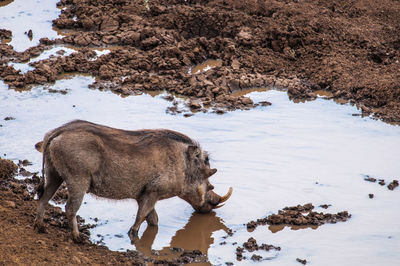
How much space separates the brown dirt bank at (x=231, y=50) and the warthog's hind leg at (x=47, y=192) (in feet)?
17.6

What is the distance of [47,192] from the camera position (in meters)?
7.44

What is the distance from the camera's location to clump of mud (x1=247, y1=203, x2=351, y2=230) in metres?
8.45

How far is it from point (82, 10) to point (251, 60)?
4.87m

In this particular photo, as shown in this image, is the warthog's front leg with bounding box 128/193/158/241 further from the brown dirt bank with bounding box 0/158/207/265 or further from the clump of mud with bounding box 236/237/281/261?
the clump of mud with bounding box 236/237/281/261

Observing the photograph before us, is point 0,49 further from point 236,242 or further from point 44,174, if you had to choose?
point 236,242

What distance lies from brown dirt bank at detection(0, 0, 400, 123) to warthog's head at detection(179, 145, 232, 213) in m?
3.95

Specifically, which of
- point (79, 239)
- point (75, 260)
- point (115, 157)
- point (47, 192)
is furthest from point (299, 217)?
point (47, 192)

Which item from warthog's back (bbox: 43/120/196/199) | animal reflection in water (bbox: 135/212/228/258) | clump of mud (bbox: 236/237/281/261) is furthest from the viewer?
animal reflection in water (bbox: 135/212/228/258)

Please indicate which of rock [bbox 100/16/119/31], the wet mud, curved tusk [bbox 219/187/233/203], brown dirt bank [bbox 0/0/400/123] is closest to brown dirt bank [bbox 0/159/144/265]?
curved tusk [bbox 219/187/233/203]

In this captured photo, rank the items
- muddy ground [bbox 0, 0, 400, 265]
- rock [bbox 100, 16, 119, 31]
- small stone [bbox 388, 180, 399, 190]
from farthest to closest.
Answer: rock [bbox 100, 16, 119, 31] < muddy ground [bbox 0, 0, 400, 265] < small stone [bbox 388, 180, 399, 190]

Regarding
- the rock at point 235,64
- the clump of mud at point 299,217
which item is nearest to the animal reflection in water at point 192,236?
the clump of mud at point 299,217

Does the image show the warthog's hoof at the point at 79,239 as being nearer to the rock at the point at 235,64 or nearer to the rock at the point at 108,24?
the rock at the point at 235,64

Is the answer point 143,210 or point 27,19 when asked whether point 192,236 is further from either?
point 27,19

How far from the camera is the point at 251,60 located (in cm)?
1453
